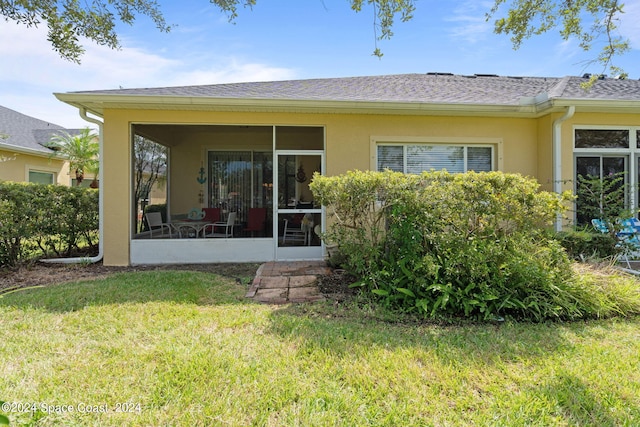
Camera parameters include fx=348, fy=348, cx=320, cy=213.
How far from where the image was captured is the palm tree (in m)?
12.5

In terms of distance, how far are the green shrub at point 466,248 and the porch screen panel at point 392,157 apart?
2.67 m

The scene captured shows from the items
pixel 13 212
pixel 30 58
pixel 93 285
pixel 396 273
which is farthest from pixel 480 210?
pixel 13 212

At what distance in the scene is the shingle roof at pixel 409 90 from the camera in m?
6.85

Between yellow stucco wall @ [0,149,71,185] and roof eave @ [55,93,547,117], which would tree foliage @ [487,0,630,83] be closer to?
roof eave @ [55,93,547,117]

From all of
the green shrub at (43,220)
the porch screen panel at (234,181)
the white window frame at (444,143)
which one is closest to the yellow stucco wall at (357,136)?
the white window frame at (444,143)

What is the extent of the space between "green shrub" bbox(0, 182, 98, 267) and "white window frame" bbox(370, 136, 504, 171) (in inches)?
248

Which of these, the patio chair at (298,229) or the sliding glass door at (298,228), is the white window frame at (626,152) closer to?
the sliding glass door at (298,228)

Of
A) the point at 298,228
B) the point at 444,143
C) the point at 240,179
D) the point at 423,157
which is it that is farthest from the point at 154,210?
the point at 444,143

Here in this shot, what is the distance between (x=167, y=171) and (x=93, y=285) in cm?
616

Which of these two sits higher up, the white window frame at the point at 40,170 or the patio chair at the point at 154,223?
the white window frame at the point at 40,170

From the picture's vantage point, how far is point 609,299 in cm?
424

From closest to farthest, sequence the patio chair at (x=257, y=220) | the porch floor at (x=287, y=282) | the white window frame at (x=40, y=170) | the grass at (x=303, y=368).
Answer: the grass at (x=303, y=368) < the porch floor at (x=287, y=282) < the patio chair at (x=257, y=220) < the white window frame at (x=40, y=170)

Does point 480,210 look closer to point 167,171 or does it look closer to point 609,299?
point 609,299

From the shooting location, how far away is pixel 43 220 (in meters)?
6.68
